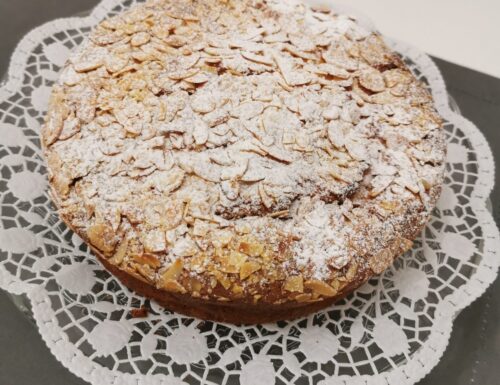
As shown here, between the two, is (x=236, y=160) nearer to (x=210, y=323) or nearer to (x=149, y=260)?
(x=149, y=260)

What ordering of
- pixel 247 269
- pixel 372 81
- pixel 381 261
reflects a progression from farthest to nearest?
pixel 372 81 → pixel 381 261 → pixel 247 269

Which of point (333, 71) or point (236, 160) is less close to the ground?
point (333, 71)

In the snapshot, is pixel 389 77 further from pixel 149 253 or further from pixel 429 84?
pixel 149 253

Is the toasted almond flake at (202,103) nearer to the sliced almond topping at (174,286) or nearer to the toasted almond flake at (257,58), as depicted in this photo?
the toasted almond flake at (257,58)

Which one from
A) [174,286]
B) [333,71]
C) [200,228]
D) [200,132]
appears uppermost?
[333,71]

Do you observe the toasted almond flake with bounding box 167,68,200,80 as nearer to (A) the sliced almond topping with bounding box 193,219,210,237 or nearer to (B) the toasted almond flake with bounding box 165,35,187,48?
(B) the toasted almond flake with bounding box 165,35,187,48

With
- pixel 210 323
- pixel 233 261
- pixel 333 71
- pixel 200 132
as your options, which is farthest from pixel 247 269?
pixel 333 71

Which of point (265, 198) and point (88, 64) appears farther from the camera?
point (88, 64)
